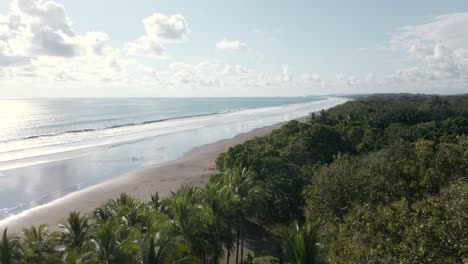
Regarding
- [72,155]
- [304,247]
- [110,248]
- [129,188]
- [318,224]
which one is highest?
[318,224]

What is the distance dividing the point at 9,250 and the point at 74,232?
404 centimetres

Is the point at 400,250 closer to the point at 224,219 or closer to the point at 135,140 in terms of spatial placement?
the point at 224,219

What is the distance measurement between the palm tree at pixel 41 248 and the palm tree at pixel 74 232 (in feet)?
1.99

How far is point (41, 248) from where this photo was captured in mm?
17062

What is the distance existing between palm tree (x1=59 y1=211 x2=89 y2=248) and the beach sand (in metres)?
15.6

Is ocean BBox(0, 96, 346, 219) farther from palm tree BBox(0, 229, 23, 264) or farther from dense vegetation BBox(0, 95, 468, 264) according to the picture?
palm tree BBox(0, 229, 23, 264)

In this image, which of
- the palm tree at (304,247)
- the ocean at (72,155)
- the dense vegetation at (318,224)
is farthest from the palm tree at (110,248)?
the ocean at (72,155)

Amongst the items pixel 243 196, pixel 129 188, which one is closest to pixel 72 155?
pixel 129 188

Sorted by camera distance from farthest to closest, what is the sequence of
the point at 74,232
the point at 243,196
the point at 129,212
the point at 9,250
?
the point at 243,196 < the point at 129,212 < the point at 74,232 < the point at 9,250

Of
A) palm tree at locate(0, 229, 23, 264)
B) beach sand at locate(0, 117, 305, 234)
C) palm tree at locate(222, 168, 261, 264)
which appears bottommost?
beach sand at locate(0, 117, 305, 234)

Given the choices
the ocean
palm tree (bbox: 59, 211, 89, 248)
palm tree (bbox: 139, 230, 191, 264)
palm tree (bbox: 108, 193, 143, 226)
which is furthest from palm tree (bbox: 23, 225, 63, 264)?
the ocean

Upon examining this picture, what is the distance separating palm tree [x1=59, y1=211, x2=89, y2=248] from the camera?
18938mm

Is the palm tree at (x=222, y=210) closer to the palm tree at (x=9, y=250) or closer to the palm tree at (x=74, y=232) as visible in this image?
the palm tree at (x=74, y=232)

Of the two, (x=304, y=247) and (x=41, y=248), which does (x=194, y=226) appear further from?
(x=41, y=248)
